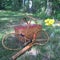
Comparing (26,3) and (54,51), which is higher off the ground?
(54,51)

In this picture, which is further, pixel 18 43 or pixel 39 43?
pixel 18 43

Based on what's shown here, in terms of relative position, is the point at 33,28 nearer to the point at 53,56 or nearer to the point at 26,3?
the point at 53,56

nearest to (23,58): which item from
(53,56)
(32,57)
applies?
(32,57)

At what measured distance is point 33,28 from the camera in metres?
5.54

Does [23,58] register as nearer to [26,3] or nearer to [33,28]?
[33,28]

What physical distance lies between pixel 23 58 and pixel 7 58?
1.78ft

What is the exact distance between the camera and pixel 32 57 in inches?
220

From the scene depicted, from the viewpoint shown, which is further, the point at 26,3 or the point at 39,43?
the point at 26,3

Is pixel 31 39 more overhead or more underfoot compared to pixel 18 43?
more overhead

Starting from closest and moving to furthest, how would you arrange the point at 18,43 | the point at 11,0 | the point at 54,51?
the point at 54,51, the point at 18,43, the point at 11,0

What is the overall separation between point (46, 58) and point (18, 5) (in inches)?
689

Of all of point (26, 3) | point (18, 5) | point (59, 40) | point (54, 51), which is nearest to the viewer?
point (54, 51)

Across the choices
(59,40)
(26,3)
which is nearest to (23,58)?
(59,40)

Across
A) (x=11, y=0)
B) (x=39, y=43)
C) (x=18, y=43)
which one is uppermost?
(x=39, y=43)
